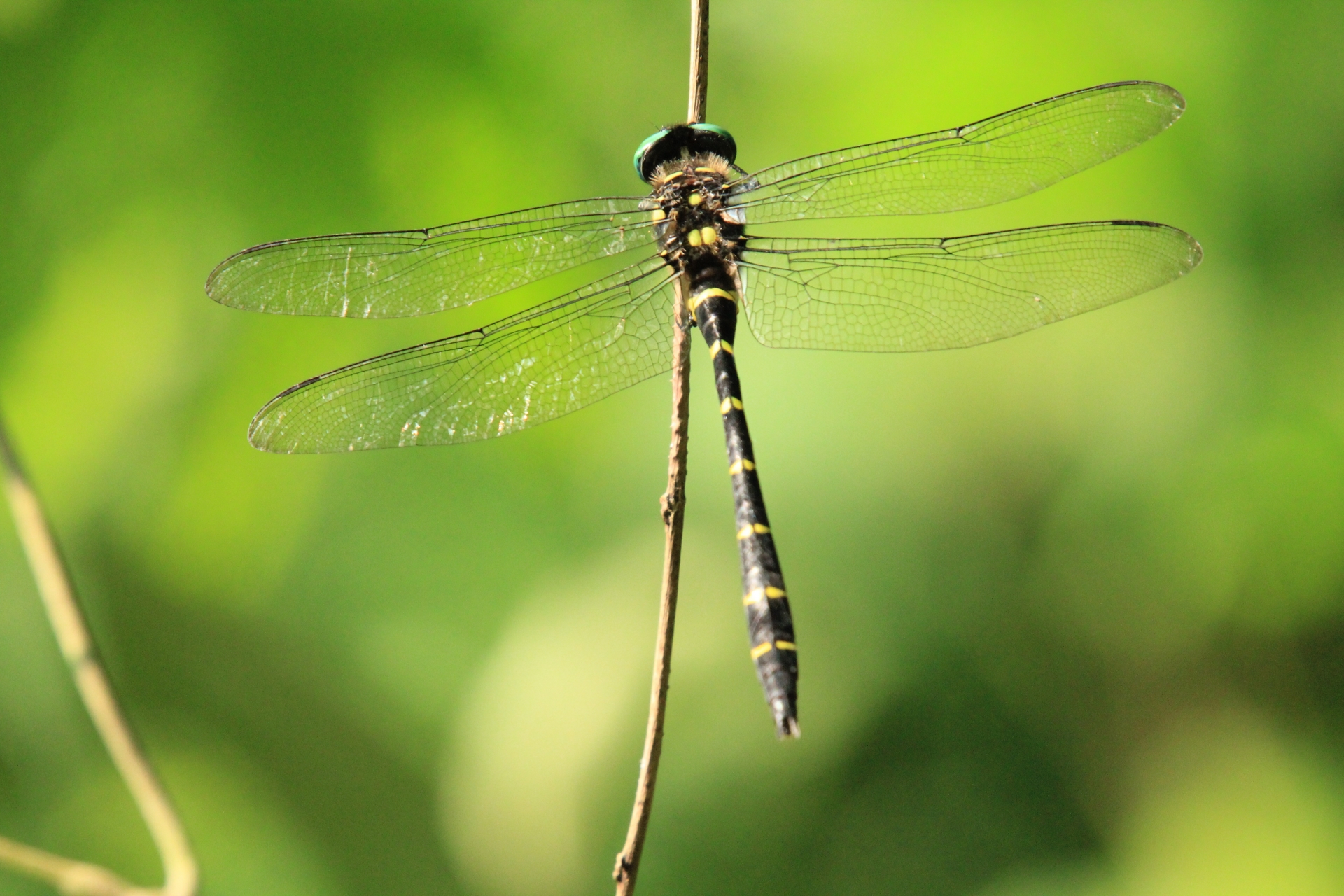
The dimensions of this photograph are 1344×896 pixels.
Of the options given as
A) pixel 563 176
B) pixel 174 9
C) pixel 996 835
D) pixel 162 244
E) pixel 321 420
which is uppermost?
pixel 174 9

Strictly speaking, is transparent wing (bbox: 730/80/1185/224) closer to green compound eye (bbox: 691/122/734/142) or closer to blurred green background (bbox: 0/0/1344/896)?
green compound eye (bbox: 691/122/734/142)

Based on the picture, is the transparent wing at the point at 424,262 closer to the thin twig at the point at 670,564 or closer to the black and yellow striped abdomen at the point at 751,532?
the black and yellow striped abdomen at the point at 751,532

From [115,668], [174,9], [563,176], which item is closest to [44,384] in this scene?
[115,668]

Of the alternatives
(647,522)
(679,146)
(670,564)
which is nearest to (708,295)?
(679,146)

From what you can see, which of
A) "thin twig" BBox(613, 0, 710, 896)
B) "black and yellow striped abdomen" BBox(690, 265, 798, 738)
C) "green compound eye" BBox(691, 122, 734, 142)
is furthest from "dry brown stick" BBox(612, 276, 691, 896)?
"green compound eye" BBox(691, 122, 734, 142)

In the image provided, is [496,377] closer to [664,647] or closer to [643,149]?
[643,149]

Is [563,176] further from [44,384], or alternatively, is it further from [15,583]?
[15,583]

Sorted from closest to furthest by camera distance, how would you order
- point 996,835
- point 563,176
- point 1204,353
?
point 996,835 < point 1204,353 < point 563,176
